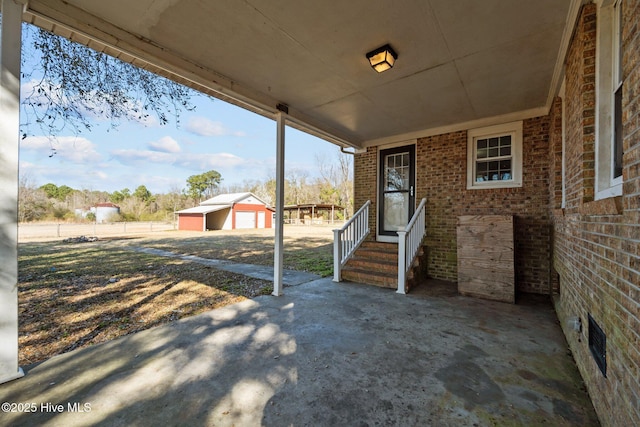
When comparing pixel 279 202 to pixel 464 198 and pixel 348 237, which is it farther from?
pixel 464 198

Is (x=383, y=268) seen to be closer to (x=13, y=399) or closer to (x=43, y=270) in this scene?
(x=13, y=399)

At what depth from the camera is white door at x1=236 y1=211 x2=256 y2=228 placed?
26.1 meters

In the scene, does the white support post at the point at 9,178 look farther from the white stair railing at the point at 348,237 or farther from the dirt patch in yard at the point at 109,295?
the white stair railing at the point at 348,237

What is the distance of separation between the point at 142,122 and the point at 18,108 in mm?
1960

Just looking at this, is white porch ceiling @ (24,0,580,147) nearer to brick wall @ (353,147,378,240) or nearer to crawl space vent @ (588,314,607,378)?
brick wall @ (353,147,378,240)

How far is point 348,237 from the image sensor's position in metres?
5.92

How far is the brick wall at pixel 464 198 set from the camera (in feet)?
15.3

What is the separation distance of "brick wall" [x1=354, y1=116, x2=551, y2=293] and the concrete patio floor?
5.04 feet

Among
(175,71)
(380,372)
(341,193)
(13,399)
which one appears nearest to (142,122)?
(175,71)

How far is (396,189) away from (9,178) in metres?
6.08

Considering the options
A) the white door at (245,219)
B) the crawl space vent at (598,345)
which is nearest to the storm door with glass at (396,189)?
the crawl space vent at (598,345)

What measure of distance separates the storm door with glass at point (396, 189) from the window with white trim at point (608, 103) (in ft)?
13.1

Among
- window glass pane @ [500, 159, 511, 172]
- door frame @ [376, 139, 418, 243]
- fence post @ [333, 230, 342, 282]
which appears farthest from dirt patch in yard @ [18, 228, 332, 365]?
window glass pane @ [500, 159, 511, 172]

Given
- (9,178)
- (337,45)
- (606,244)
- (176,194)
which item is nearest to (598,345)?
(606,244)
